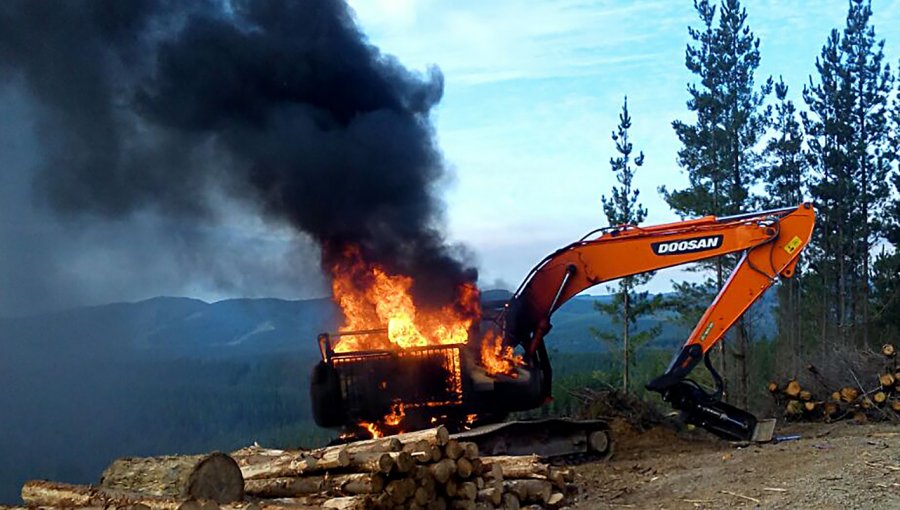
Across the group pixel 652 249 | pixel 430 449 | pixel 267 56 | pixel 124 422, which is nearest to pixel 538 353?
pixel 652 249

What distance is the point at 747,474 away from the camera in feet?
30.5

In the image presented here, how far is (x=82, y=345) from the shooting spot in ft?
59.3

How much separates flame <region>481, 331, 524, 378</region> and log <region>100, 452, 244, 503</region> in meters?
4.45

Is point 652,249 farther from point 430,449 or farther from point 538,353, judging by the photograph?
point 430,449

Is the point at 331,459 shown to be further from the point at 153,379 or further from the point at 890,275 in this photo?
the point at 890,275

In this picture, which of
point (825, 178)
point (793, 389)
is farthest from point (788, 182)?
point (793, 389)

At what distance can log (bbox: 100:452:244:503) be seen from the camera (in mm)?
7680

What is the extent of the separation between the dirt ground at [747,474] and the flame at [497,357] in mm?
1501

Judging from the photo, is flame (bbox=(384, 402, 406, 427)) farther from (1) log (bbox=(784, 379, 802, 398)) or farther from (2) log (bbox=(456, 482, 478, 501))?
(1) log (bbox=(784, 379, 802, 398))

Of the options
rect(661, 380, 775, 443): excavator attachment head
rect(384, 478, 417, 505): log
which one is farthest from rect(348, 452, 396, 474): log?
rect(661, 380, 775, 443): excavator attachment head

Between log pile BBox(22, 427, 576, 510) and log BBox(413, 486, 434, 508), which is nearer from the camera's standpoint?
log pile BBox(22, 427, 576, 510)

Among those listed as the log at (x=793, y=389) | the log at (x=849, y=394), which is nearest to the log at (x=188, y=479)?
the log at (x=793, y=389)

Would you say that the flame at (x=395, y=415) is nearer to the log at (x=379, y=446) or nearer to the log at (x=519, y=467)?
the log at (x=519, y=467)

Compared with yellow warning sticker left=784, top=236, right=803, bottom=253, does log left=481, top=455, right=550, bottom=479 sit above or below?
below
